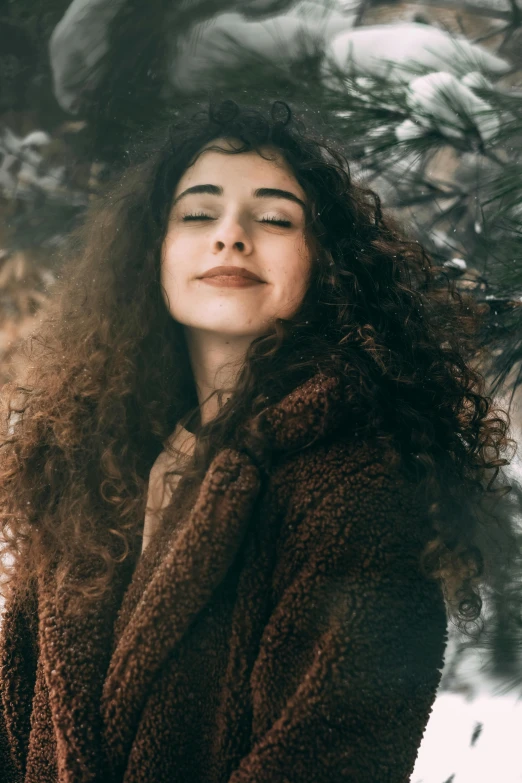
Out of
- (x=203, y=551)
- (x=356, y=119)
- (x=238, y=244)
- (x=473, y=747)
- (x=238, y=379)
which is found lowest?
(x=473, y=747)

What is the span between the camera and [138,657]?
68cm

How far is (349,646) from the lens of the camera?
613 millimetres

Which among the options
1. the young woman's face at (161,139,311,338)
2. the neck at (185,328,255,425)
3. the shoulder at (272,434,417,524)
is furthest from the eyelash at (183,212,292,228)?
the shoulder at (272,434,417,524)

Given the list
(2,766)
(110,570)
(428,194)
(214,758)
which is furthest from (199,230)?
(2,766)

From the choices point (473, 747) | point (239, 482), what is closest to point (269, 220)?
point (239, 482)

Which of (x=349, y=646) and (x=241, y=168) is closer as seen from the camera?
(x=349, y=646)

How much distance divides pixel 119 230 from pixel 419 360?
351 millimetres

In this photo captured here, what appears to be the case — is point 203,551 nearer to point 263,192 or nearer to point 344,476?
point 344,476

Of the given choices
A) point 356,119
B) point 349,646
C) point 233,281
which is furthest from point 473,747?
point 356,119

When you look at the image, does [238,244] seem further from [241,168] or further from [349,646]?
[349,646]

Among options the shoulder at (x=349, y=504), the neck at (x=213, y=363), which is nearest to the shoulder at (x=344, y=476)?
the shoulder at (x=349, y=504)

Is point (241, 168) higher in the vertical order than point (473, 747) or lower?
higher

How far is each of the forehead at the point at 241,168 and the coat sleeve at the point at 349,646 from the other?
301 mm

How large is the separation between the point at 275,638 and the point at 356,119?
519 mm
